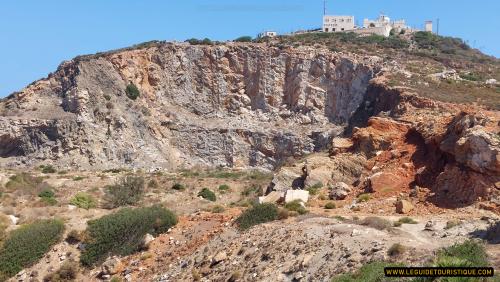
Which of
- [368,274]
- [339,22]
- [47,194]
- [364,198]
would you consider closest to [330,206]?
[364,198]

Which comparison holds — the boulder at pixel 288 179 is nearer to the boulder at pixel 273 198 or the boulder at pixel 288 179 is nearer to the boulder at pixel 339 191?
the boulder at pixel 273 198

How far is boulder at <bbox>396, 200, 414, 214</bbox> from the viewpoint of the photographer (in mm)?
19000

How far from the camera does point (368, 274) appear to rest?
1187 centimetres

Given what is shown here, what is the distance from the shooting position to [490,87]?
3894cm

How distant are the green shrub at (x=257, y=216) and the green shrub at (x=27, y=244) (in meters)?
6.60

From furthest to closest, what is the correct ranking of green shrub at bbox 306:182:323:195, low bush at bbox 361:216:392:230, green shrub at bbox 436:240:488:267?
1. green shrub at bbox 306:182:323:195
2. low bush at bbox 361:216:392:230
3. green shrub at bbox 436:240:488:267

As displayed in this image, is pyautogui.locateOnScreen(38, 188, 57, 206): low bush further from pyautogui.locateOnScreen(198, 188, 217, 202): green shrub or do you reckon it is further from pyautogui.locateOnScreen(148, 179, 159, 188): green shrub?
pyautogui.locateOnScreen(198, 188, 217, 202): green shrub

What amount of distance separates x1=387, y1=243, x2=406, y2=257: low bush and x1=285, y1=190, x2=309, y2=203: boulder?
8421mm

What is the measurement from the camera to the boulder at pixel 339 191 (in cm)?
2214

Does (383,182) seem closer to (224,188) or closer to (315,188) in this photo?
(315,188)

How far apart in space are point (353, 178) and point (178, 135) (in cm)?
2932

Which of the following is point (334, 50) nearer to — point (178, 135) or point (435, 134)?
point (178, 135)

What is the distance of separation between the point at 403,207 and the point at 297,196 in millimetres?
3980

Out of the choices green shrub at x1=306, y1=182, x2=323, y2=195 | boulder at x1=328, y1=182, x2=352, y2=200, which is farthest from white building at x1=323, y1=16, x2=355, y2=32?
boulder at x1=328, y1=182, x2=352, y2=200
